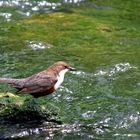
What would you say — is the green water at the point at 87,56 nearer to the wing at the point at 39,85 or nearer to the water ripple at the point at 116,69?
the water ripple at the point at 116,69

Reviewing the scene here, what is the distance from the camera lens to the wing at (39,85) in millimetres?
8641

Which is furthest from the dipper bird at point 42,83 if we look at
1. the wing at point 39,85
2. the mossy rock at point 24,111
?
the mossy rock at point 24,111

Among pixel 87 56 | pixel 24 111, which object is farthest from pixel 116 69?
pixel 24 111

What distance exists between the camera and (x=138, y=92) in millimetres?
10297

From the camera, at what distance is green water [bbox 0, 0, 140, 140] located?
913cm

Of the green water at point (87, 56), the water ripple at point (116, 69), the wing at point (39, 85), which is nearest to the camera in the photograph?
the wing at point (39, 85)

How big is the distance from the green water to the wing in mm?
601

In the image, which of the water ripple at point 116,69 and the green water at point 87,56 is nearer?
the green water at point 87,56

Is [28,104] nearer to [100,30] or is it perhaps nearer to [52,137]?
[52,137]

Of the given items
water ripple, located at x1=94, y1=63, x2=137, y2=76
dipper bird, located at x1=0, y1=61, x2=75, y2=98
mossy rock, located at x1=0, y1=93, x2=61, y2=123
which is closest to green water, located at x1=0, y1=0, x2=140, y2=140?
water ripple, located at x1=94, y1=63, x2=137, y2=76

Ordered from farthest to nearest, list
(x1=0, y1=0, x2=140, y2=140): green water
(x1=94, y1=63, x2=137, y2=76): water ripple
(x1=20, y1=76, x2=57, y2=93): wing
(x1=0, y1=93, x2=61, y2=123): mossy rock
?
(x1=94, y1=63, x2=137, y2=76): water ripple < (x1=0, y1=0, x2=140, y2=140): green water < (x1=20, y1=76, x2=57, y2=93): wing < (x1=0, y1=93, x2=61, y2=123): mossy rock

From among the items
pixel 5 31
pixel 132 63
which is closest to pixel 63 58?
pixel 132 63

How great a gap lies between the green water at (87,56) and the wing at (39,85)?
0.60 metres

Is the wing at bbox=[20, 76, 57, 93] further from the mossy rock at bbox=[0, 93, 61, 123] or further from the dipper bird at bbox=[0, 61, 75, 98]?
the mossy rock at bbox=[0, 93, 61, 123]
